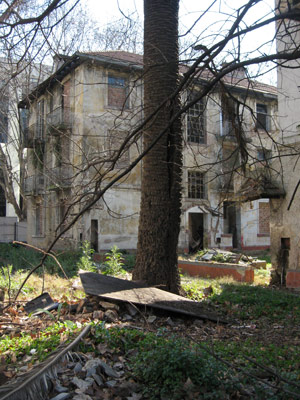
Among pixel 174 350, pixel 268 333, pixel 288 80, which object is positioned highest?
pixel 288 80

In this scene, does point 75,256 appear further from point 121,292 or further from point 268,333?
point 268,333

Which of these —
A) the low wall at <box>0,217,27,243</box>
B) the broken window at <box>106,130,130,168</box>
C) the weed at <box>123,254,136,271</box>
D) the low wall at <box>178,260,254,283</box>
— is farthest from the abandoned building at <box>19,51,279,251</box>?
the broken window at <box>106,130,130,168</box>

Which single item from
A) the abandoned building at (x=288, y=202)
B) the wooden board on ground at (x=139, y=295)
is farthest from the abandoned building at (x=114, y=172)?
the wooden board on ground at (x=139, y=295)

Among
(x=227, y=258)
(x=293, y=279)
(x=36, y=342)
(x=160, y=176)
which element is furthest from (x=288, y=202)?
(x=36, y=342)

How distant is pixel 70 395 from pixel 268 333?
3.84m

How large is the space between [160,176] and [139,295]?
96.4 inches

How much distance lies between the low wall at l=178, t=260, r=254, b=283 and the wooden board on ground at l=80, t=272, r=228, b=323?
22.9 ft

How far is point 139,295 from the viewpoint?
24.2 ft

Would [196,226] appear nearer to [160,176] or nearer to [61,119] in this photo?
[61,119]

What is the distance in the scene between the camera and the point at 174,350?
417cm

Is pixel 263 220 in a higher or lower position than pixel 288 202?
lower

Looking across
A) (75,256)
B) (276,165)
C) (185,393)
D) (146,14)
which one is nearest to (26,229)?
(75,256)

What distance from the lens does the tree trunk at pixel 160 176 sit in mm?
8406

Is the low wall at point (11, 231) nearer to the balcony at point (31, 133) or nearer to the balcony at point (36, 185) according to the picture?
the balcony at point (36, 185)
